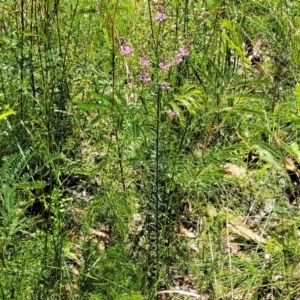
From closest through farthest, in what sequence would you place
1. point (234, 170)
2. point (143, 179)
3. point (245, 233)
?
point (143, 179), point (245, 233), point (234, 170)

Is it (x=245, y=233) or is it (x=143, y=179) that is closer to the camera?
(x=143, y=179)

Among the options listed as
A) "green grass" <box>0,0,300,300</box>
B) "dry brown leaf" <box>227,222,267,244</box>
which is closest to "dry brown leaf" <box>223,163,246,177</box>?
"green grass" <box>0,0,300,300</box>

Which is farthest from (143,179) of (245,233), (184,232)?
(245,233)

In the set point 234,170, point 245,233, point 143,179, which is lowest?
point 245,233

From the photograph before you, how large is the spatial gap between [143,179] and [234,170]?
469 millimetres

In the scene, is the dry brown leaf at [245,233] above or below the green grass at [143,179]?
below

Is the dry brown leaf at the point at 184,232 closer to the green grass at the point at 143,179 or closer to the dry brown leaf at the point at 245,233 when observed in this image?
the green grass at the point at 143,179

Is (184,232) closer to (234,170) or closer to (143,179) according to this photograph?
(143,179)

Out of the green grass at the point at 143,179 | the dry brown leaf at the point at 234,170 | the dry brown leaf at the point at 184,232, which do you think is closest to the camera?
the green grass at the point at 143,179

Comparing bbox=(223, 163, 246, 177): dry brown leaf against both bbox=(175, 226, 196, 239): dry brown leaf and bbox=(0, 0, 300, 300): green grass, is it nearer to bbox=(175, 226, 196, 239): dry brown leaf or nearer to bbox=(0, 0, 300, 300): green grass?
bbox=(0, 0, 300, 300): green grass

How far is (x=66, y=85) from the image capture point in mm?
2148

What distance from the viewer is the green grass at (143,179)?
1.66 m

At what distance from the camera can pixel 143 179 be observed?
192cm

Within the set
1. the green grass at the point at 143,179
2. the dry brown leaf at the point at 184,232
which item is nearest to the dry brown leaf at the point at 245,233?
the green grass at the point at 143,179
